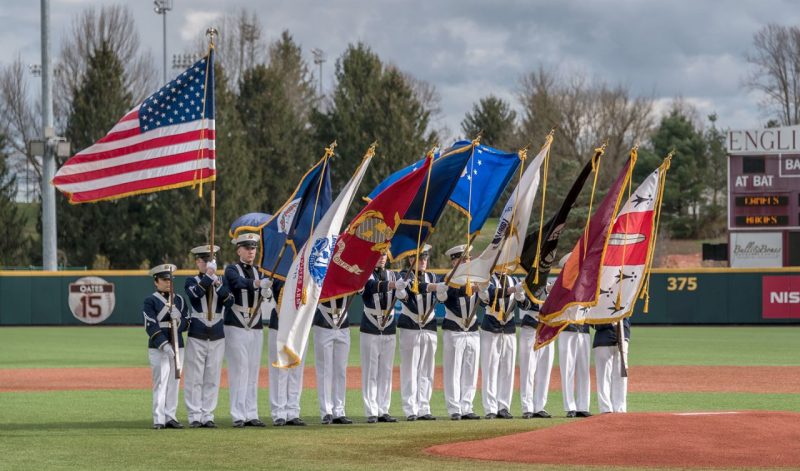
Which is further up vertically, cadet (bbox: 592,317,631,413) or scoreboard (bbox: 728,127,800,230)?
scoreboard (bbox: 728,127,800,230)

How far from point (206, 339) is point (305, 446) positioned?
2654 millimetres

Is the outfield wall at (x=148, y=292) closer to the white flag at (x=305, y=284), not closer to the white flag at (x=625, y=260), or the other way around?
the white flag at (x=625, y=260)

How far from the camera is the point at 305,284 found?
13602 mm

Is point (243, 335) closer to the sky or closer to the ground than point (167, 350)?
closer to the sky

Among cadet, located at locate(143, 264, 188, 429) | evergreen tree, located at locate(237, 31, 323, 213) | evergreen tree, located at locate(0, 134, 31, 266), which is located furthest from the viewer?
evergreen tree, located at locate(237, 31, 323, 213)

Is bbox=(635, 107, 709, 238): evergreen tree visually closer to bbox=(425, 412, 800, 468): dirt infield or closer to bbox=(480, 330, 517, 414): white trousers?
bbox=(480, 330, 517, 414): white trousers

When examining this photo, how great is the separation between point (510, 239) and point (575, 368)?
9.21 ft

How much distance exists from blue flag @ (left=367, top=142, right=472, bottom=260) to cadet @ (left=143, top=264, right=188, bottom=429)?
274 cm

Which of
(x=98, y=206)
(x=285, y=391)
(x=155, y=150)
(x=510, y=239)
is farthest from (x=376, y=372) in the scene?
(x=98, y=206)

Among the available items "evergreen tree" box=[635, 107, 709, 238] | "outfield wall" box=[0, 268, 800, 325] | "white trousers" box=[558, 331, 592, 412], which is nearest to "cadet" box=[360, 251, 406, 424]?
"white trousers" box=[558, 331, 592, 412]

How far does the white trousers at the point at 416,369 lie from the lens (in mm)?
15427

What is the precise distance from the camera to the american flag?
1462 centimetres

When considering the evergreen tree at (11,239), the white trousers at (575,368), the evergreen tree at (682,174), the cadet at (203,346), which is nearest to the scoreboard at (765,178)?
the white trousers at (575,368)

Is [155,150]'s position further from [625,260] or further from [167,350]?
[625,260]
